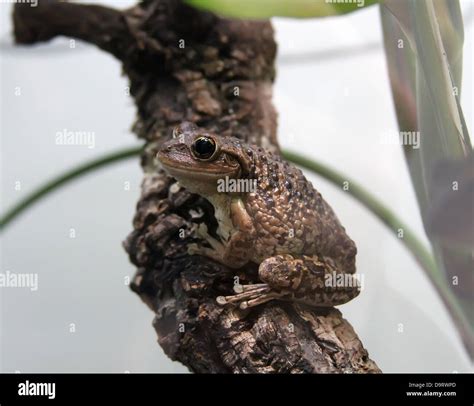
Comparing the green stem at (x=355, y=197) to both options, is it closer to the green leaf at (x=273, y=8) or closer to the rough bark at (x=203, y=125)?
the rough bark at (x=203, y=125)

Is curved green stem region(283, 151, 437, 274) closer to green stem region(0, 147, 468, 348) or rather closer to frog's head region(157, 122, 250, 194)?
green stem region(0, 147, 468, 348)

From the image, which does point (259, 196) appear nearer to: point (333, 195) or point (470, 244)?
point (333, 195)

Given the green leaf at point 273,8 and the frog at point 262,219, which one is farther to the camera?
the green leaf at point 273,8

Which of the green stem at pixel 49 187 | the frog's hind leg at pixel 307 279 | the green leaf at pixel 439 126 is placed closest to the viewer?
the frog's hind leg at pixel 307 279

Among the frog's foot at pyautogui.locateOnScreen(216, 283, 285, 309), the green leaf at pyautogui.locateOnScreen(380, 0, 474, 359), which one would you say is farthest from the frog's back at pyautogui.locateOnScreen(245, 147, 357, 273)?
the green leaf at pyautogui.locateOnScreen(380, 0, 474, 359)

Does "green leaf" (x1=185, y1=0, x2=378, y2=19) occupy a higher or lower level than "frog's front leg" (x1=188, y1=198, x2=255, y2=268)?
higher

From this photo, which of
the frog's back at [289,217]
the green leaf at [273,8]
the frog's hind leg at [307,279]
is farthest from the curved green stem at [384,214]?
the green leaf at [273,8]

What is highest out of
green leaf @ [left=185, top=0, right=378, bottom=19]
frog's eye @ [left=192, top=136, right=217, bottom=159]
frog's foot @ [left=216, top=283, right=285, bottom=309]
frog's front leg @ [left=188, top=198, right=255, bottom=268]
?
green leaf @ [left=185, top=0, right=378, bottom=19]

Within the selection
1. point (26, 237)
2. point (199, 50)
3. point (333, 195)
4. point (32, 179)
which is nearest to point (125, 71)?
point (199, 50)
